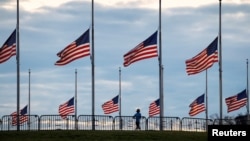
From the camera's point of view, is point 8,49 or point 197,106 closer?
point 8,49

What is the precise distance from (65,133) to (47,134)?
112 centimetres

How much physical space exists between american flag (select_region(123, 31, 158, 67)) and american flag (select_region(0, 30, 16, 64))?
8058 millimetres

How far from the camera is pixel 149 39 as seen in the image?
5850 centimetres

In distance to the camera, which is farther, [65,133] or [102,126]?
[102,126]

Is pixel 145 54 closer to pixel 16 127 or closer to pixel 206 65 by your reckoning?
pixel 206 65

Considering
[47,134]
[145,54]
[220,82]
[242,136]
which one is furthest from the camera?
[220,82]

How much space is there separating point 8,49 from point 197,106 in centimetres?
2595

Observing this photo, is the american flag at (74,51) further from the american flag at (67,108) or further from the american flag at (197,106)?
the american flag at (67,108)

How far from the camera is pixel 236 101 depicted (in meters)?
76.4

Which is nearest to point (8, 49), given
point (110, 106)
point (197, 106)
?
point (197, 106)

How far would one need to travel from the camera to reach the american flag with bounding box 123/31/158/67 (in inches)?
2260

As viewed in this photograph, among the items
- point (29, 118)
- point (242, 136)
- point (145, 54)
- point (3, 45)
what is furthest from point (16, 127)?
point (242, 136)

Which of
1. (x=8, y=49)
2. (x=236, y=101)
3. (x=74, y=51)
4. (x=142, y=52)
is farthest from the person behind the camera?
(x=236, y=101)

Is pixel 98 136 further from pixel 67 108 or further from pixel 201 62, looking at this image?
pixel 67 108
